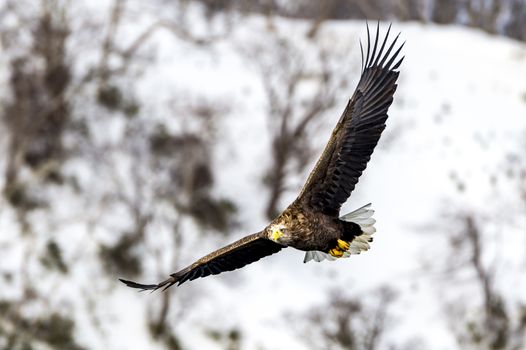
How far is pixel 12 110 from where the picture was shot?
19234 mm

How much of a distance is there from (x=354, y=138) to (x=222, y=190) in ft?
46.5

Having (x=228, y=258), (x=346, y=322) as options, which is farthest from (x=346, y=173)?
(x=346, y=322)

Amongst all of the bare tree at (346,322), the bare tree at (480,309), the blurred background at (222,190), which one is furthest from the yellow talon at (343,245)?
the bare tree at (480,309)

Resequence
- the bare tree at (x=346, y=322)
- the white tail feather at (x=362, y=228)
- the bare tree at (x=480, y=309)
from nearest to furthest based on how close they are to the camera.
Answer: the white tail feather at (x=362, y=228) → the bare tree at (x=346, y=322) → the bare tree at (x=480, y=309)

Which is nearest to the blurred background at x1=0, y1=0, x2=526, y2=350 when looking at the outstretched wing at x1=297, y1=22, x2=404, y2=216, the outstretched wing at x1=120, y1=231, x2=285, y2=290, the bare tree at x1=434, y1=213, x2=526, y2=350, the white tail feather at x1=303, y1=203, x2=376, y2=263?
the bare tree at x1=434, y1=213, x2=526, y2=350

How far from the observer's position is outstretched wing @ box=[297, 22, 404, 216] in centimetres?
713

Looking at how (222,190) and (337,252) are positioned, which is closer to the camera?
(337,252)

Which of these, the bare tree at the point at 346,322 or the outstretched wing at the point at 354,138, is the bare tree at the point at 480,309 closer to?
the bare tree at the point at 346,322

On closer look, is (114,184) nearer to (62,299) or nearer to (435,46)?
(62,299)

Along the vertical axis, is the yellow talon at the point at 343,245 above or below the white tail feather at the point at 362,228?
below

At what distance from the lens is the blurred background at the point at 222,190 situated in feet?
58.7

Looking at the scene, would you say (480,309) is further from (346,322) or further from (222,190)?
(222,190)

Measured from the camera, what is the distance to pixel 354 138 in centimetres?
727

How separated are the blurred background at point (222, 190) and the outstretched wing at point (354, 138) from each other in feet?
33.8
